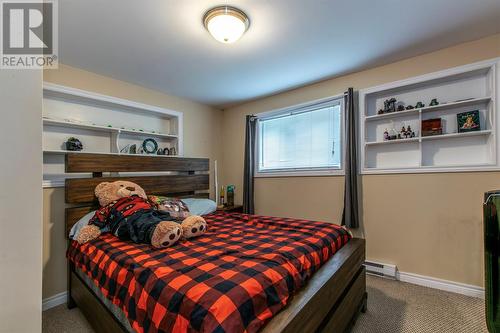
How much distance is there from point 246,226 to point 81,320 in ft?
5.05

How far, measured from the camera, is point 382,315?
1892 millimetres

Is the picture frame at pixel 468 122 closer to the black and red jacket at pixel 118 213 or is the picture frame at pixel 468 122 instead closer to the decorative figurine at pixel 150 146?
the black and red jacket at pixel 118 213

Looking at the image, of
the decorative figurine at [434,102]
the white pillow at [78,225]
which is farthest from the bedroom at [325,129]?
the white pillow at [78,225]

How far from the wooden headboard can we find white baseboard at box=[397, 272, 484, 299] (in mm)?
2600

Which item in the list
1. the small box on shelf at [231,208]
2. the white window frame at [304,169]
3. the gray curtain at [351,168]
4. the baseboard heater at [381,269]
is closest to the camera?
the baseboard heater at [381,269]

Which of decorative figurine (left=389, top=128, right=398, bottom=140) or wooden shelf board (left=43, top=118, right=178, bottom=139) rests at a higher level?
wooden shelf board (left=43, top=118, right=178, bottom=139)

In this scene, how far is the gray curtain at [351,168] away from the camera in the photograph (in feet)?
8.75

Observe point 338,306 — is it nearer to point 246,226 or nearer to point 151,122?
point 246,226

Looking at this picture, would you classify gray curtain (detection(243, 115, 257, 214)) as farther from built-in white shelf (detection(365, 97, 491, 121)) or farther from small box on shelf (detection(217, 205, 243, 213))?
built-in white shelf (detection(365, 97, 491, 121))

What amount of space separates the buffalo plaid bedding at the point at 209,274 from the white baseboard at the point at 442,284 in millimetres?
1063

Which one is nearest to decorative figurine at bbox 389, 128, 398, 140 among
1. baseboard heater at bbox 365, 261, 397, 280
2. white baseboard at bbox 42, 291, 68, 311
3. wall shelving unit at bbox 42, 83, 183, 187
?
baseboard heater at bbox 365, 261, 397, 280

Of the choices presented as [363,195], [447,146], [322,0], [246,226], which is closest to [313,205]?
[363,195]

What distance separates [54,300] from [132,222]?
130 centimetres

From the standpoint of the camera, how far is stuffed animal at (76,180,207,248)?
1629 mm
